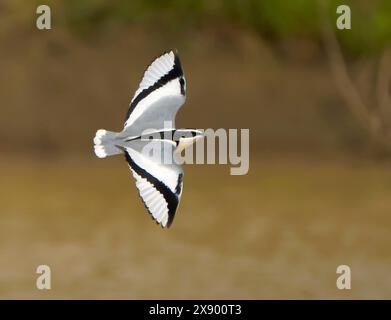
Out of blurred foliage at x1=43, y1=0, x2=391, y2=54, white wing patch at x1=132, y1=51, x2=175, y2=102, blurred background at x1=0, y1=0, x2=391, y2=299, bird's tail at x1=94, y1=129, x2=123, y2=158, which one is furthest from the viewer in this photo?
blurred foliage at x1=43, y1=0, x2=391, y2=54

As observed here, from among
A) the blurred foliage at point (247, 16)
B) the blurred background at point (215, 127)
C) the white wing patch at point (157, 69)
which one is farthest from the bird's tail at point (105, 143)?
the blurred foliage at point (247, 16)

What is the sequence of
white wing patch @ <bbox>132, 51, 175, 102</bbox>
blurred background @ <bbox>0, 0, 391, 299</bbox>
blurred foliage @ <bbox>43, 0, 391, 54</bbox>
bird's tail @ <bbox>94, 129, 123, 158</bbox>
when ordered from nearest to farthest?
1. bird's tail @ <bbox>94, 129, 123, 158</bbox>
2. white wing patch @ <bbox>132, 51, 175, 102</bbox>
3. blurred background @ <bbox>0, 0, 391, 299</bbox>
4. blurred foliage @ <bbox>43, 0, 391, 54</bbox>

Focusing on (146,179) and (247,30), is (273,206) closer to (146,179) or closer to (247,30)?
(247,30)

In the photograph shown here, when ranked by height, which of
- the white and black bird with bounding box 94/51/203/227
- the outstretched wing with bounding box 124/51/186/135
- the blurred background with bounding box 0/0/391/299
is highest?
the blurred background with bounding box 0/0/391/299

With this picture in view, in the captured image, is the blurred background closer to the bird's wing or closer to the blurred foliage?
the blurred foliage

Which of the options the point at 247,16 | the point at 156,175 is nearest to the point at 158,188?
the point at 156,175

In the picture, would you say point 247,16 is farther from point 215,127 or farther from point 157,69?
point 157,69

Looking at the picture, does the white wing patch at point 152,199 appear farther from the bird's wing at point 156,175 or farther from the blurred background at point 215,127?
the blurred background at point 215,127

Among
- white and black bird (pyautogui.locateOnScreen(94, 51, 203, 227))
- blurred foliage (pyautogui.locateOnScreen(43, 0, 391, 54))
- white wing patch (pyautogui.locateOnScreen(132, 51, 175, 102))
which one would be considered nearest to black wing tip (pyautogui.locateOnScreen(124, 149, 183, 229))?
white and black bird (pyautogui.locateOnScreen(94, 51, 203, 227))
